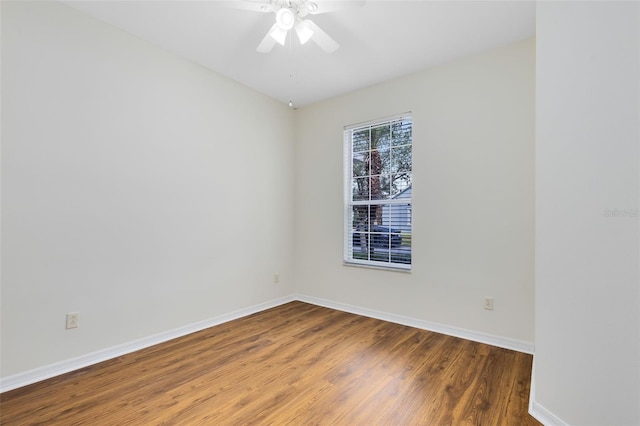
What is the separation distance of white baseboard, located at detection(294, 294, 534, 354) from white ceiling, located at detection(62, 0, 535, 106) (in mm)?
2720

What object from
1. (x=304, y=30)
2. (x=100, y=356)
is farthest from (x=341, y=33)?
(x=100, y=356)

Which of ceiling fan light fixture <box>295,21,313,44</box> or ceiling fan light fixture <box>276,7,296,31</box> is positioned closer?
ceiling fan light fixture <box>276,7,296,31</box>

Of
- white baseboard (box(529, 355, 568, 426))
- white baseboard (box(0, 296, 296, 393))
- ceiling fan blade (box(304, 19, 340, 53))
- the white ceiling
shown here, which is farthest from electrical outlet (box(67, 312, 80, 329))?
white baseboard (box(529, 355, 568, 426))

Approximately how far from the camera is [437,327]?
10.0 ft

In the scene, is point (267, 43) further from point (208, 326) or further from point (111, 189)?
point (208, 326)

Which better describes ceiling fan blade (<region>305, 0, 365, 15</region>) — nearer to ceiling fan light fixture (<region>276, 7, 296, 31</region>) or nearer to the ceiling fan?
the ceiling fan

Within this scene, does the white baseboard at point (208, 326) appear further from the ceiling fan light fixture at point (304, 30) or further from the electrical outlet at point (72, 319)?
the ceiling fan light fixture at point (304, 30)

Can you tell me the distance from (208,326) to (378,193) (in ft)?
8.13

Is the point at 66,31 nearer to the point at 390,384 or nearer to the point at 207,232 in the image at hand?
the point at 207,232

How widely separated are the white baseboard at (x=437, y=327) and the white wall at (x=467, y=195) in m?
0.04

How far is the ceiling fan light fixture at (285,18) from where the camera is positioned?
2.01m

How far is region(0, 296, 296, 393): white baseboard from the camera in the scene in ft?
6.57

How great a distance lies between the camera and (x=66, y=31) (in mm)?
2246

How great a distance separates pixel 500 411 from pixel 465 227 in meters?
1.61
